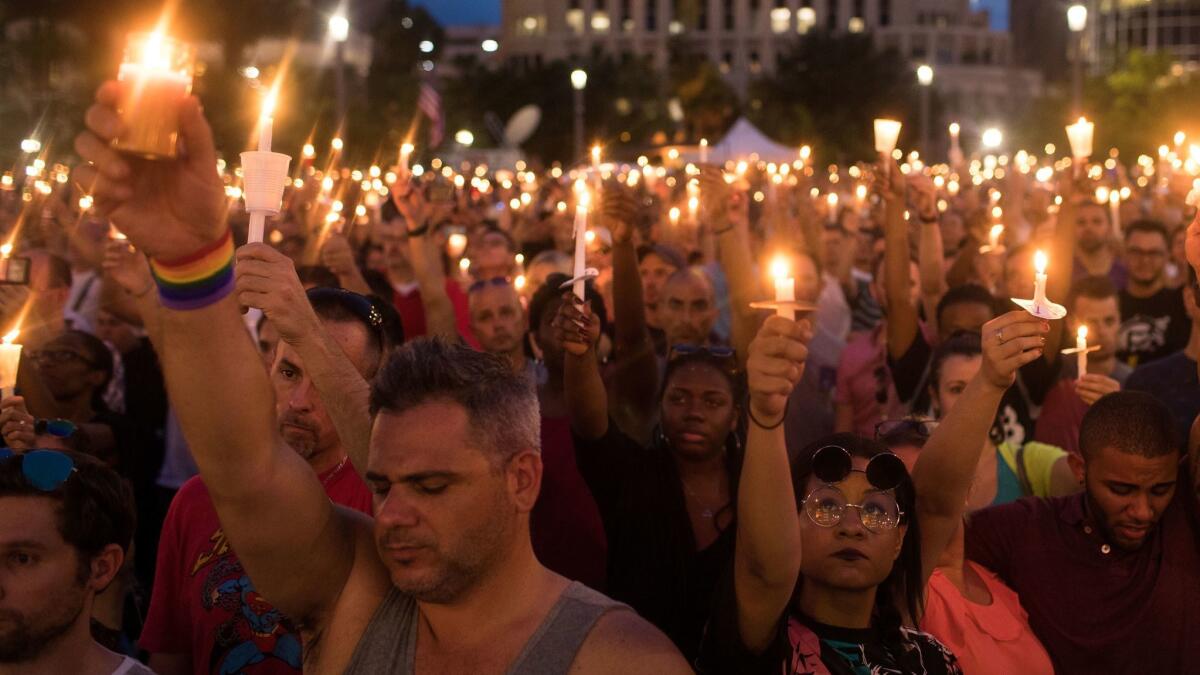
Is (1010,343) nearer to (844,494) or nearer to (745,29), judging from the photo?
(844,494)

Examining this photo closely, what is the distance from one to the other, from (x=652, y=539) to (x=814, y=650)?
0.99 m

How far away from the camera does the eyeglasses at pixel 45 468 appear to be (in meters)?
3.39

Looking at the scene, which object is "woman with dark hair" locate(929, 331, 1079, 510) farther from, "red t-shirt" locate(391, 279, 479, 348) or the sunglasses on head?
"red t-shirt" locate(391, 279, 479, 348)

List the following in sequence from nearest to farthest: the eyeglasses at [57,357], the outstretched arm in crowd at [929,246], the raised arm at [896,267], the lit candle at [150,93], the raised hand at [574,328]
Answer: the lit candle at [150,93]
the raised hand at [574,328]
the eyeglasses at [57,357]
the raised arm at [896,267]
the outstretched arm in crowd at [929,246]

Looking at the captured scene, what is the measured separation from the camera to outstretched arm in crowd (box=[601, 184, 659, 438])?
5660 millimetres

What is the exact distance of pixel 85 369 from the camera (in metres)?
6.07

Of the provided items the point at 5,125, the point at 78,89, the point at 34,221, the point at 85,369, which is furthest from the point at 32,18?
the point at 85,369

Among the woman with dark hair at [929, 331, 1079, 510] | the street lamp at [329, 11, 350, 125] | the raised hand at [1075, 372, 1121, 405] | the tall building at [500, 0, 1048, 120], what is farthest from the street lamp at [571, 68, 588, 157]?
the tall building at [500, 0, 1048, 120]

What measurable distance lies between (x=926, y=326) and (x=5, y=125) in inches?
622

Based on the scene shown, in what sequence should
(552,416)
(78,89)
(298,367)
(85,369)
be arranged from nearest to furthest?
(298,367), (552,416), (85,369), (78,89)

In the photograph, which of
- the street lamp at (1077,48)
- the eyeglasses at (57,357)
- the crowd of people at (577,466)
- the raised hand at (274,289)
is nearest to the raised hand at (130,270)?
the crowd of people at (577,466)

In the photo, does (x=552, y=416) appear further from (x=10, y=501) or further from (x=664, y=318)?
(x=10, y=501)

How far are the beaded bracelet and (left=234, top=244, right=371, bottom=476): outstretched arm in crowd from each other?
22.2 inches

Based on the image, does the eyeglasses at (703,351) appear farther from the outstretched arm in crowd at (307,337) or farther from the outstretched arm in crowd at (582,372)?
the outstretched arm in crowd at (307,337)
